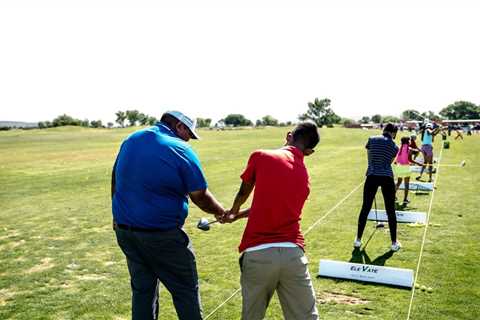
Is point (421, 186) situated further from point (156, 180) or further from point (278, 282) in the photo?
point (156, 180)

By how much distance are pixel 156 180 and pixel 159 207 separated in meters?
0.27

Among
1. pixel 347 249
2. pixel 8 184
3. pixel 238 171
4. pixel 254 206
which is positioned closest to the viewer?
pixel 254 206

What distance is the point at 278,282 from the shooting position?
4.13 metres

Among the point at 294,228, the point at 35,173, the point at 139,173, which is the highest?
the point at 139,173

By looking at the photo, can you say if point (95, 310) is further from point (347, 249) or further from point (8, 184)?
point (8, 184)

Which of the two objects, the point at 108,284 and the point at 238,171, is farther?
the point at 238,171

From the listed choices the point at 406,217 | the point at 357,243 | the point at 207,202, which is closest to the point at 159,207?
the point at 207,202

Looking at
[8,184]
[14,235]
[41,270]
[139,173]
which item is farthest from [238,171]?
[139,173]

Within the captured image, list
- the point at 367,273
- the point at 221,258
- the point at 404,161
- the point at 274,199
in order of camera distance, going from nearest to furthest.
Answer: the point at 274,199, the point at 367,273, the point at 221,258, the point at 404,161

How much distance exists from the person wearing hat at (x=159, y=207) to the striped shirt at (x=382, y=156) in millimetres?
4912

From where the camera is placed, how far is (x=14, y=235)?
35.6ft

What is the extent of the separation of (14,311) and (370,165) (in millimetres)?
6653

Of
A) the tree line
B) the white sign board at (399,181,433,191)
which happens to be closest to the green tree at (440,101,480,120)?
the tree line

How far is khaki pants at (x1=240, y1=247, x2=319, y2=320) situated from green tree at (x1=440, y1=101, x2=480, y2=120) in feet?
621
